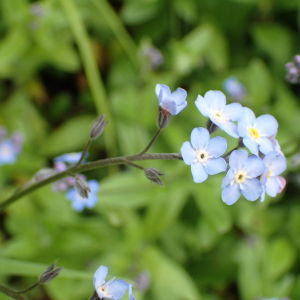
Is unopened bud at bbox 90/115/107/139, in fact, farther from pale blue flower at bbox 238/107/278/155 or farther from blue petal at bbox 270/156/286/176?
blue petal at bbox 270/156/286/176

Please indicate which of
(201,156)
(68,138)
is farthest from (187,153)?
(68,138)

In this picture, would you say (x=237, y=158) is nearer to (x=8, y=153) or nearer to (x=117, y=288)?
(x=117, y=288)

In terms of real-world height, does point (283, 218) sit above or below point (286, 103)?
below

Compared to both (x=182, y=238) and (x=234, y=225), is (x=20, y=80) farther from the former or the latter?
(x=234, y=225)

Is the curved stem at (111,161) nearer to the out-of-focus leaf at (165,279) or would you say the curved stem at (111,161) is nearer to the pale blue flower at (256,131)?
the pale blue flower at (256,131)

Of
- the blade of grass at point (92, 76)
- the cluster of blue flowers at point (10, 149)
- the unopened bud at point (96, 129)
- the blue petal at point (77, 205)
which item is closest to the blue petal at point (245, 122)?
the unopened bud at point (96, 129)

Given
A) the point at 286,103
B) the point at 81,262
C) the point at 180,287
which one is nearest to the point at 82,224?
the point at 81,262
